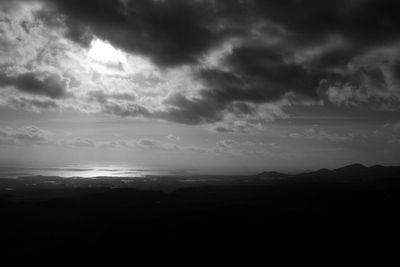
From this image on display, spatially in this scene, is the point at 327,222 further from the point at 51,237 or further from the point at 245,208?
the point at 51,237

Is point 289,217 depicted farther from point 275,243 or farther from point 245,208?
point 275,243

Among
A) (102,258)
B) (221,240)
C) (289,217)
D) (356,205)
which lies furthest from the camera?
(356,205)

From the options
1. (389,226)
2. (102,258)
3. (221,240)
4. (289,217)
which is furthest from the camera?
(289,217)

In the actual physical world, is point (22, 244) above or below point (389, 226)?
below

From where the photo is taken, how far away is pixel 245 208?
152750 millimetres

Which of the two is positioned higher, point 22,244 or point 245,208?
point 245,208

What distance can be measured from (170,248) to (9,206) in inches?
5333

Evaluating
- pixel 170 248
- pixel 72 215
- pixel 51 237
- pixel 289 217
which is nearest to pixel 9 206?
pixel 72 215

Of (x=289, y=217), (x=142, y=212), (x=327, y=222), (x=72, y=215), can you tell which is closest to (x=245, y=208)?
(x=289, y=217)

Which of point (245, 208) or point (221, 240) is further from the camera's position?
point (245, 208)

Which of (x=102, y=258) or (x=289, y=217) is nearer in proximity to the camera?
(x=102, y=258)

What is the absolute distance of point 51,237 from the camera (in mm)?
142125

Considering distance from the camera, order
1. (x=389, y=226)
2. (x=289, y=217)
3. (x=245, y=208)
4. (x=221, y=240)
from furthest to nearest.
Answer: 1. (x=245, y=208)
2. (x=289, y=217)
3. (x=389, y=226)
4. (x=221, y=240)

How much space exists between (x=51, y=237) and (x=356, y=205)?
149048 mm
